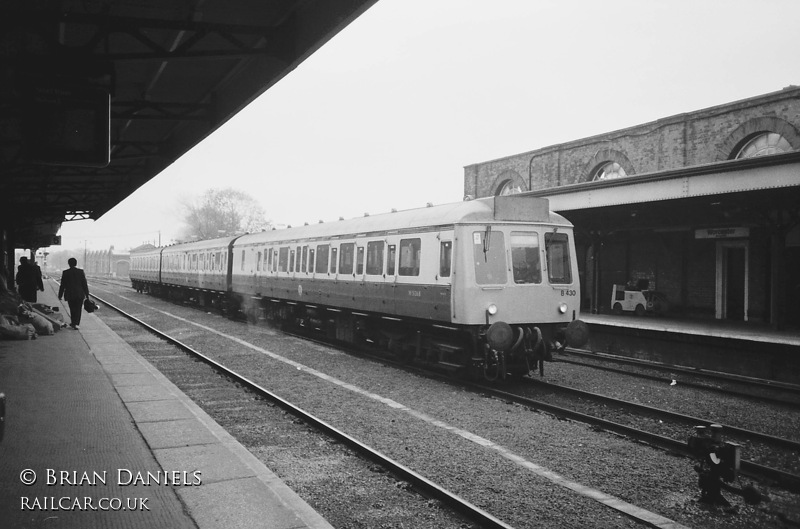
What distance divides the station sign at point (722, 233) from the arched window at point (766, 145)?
3.39 metres

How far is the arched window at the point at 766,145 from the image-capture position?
20.0 m

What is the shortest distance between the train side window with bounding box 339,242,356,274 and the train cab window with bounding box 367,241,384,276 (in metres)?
0.86

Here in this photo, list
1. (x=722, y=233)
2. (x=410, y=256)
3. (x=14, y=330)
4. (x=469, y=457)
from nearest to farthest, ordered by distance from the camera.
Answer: (x=469, y=457), (x=410, y=256), (x=14, y=330), (x=722, y=233)

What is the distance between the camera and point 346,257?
1423 cm

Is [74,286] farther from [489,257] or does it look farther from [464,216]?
[489,257]

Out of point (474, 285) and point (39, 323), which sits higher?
point (474, 285)

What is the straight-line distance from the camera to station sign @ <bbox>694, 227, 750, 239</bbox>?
17922mm

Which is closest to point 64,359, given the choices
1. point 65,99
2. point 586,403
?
point 65,99

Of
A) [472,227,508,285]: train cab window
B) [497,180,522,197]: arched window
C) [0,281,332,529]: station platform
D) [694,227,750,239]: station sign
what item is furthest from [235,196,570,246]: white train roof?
[497,180,522,197]: arched window

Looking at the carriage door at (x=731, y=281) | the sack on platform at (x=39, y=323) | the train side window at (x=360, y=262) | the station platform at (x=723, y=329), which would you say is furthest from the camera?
the carriage door at (x=731, y=281)

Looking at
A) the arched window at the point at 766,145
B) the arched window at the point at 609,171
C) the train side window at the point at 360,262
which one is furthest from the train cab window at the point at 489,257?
the arched window at the point at 609,171

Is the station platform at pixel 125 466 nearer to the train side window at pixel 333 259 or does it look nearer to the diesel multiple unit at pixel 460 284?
the diesel multiple unit at pixel 460 284

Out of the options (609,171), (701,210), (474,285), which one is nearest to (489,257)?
(474,285)

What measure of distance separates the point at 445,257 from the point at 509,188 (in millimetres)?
22996
